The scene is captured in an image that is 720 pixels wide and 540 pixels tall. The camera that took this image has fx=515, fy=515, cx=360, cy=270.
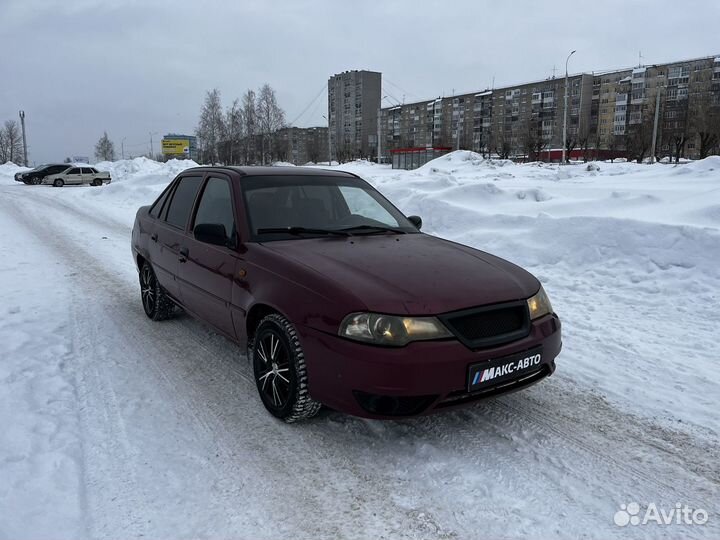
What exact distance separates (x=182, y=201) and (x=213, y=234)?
135 centimetres

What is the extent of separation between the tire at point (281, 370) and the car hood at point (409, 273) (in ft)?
1.40

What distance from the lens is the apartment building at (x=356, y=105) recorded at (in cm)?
10019

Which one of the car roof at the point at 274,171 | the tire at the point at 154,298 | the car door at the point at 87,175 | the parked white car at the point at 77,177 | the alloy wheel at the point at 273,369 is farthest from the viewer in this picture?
the car door at the point at 87,175

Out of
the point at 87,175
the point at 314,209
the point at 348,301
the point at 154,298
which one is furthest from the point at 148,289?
the point at 87,175

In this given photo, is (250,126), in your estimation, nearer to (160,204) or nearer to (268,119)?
(268,119)

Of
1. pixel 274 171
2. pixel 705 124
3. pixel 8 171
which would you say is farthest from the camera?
pixel 8 171

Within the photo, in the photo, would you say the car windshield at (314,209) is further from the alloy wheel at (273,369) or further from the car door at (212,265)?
the alloy wheel at (273,369)

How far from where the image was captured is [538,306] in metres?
3.20

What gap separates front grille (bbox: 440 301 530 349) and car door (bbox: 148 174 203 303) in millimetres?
2646

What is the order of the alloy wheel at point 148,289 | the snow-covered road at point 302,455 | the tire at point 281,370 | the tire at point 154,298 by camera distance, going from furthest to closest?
1. the alloy wheel at point 148,289
2. the tire at point 154,298
3. the tire at point 281,370
4. the snow-covered road at point 302,455

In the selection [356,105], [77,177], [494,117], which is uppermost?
[356,105]

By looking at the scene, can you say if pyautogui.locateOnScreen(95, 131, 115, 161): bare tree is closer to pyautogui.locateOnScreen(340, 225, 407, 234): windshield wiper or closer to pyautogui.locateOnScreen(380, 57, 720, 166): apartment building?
pyautogui.locateOnScreen(380, 57, 720, 166): apartment building

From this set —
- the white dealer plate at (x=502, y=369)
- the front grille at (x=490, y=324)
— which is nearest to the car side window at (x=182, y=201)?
the front grille at (x=490, y=324)

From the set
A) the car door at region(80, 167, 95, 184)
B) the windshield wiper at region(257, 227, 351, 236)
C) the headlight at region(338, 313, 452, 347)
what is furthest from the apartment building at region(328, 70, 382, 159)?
the headlight at region(338, 313, 452, 347)
